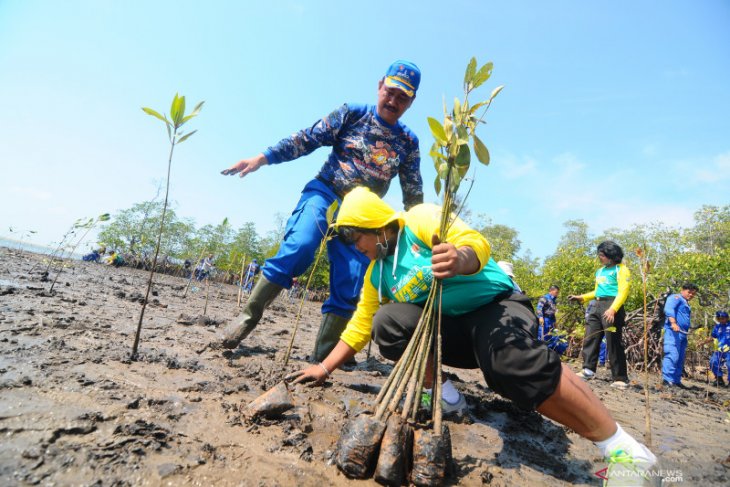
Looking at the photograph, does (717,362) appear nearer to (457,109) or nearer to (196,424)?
(457,109)

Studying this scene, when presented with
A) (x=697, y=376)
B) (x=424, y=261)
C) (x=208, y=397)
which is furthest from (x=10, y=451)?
(x=697, y=376)

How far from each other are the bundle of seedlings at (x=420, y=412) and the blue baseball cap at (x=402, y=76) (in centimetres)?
117

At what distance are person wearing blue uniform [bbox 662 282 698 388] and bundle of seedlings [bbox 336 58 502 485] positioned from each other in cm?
654

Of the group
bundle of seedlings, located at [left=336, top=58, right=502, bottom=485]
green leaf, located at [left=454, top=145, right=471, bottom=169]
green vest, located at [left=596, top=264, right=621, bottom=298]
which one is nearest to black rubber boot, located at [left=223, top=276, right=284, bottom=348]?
bundle of seedlings, located at [left=336, top=58, right=502, bottom=485]

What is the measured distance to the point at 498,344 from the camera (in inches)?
58.7

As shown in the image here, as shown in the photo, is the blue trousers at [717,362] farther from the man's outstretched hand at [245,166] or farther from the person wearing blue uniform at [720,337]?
the man's outstretched hand at [245,166]

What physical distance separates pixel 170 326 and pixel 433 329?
286cm

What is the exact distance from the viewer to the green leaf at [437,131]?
4.81 feet

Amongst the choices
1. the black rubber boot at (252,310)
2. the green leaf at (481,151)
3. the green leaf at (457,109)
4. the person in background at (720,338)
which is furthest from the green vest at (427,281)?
the person in background at (720,338)

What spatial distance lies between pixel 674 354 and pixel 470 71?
6.92 metres

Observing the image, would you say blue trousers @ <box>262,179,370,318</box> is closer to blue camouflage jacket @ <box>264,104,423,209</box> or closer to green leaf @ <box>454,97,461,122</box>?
blue camouflage jacket @ <box>264,104,423,209</box>

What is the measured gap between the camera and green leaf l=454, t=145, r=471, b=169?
4.85 feet

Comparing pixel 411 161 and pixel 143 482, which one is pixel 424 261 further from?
pixel 411 161

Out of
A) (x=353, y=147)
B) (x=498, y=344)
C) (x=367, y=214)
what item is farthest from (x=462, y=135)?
(x=353, y=147)
